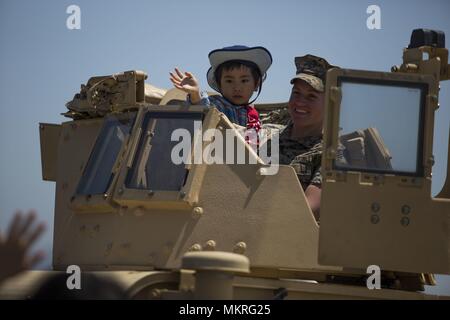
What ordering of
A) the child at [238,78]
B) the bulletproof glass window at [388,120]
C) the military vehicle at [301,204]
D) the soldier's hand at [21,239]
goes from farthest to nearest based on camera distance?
the child at [238,78] → the bulletproof glass window at [388,120] → the military vehicle at [301,204] → the soldier's hand at [21,239]

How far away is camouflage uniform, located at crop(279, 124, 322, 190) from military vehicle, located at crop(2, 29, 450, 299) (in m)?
0.78

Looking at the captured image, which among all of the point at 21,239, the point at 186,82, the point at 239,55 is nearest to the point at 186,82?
the point at 186,82

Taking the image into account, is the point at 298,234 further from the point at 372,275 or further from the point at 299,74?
the point at 299,74

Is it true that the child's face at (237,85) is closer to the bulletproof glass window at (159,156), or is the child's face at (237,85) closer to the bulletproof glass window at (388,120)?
the bulletproof glass window at (159,156)

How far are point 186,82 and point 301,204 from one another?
1470 mm

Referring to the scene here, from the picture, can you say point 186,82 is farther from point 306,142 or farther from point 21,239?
point 21,239

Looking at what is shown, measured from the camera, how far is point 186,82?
27.4 ft

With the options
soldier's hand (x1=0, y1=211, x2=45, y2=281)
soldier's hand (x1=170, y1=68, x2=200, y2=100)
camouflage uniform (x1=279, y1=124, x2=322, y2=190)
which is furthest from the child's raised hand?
soldier's hand (x1=0, y1=211, x2=45, y2=281)

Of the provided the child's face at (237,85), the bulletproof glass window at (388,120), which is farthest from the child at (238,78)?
the bulletproof glass window at (388,120)

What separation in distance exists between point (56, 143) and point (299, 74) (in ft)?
7.70

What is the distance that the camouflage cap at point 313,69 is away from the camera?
926 cm

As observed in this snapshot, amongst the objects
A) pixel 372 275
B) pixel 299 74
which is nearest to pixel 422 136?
pixel 372 275

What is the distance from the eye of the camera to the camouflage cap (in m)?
9.26

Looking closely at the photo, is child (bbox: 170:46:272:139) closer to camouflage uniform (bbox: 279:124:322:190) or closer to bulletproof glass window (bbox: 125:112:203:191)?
camouflage uniform (bbox: 279:124:322:190)
